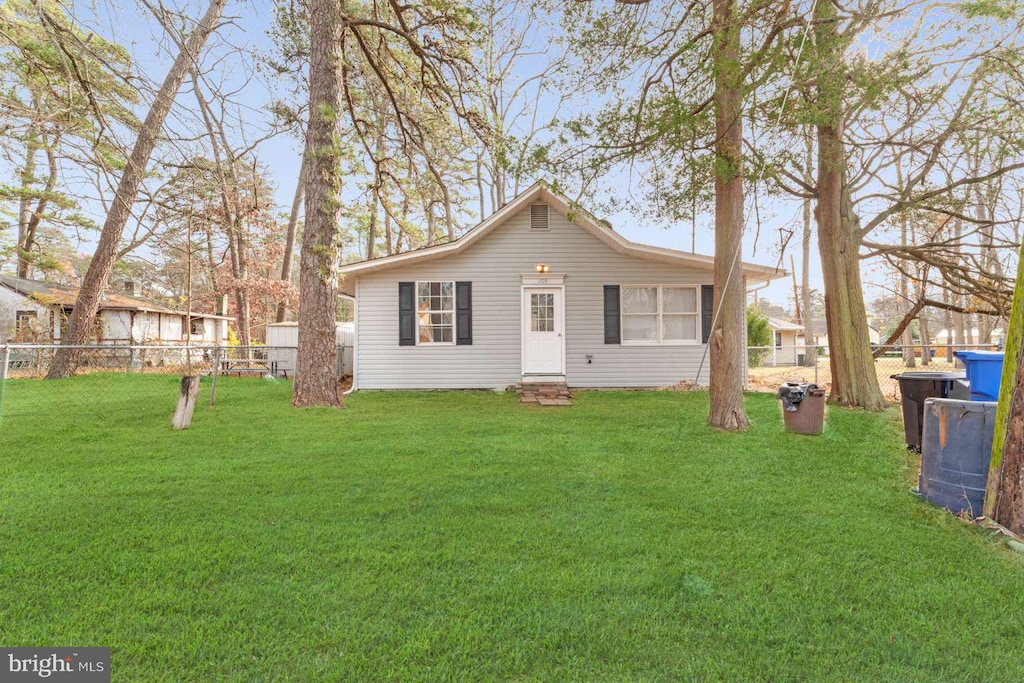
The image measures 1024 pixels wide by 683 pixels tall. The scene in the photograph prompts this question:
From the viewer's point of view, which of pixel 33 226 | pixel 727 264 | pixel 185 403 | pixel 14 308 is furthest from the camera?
pixel 14 308

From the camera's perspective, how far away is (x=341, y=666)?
1.72 m

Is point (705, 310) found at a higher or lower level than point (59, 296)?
lower

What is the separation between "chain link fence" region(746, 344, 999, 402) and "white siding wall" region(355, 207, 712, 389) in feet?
10.1

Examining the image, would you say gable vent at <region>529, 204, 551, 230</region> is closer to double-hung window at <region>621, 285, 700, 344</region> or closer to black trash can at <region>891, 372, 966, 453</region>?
double-hung window at <region>621, 285, 700, 344</region>

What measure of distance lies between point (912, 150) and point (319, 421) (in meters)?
9.45

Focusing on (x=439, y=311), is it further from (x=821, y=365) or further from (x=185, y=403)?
(x=821, y=365)

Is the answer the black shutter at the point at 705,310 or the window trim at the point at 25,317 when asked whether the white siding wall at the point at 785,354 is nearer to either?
the black shutter at the point at 705,310

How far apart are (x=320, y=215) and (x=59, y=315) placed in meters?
16.6

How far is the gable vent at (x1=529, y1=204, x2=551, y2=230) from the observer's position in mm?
10180

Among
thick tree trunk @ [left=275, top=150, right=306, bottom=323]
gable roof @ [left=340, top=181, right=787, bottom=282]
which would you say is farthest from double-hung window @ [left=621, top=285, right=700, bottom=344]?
thick tree trunk @ [left=275, top=150, right=306, bottom=323]

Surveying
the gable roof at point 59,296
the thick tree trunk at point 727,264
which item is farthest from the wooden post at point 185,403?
the gable roof at point 59,296

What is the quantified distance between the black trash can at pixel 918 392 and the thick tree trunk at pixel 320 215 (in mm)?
7433

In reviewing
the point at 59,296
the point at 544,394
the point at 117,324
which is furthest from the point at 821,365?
the point at 59,296

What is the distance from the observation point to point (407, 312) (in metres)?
10.1
